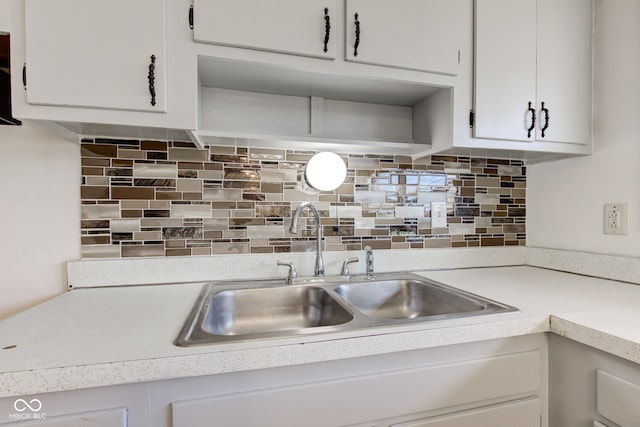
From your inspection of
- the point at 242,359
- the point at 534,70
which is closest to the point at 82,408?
the point at 242,359

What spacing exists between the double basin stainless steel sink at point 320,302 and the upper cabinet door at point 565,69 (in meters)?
0.78

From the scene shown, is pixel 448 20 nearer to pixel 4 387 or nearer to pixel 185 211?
pixel 185 211

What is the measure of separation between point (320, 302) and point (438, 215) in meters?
0.75

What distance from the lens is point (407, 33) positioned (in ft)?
3.42

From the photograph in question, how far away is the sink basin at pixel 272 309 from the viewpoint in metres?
1.06

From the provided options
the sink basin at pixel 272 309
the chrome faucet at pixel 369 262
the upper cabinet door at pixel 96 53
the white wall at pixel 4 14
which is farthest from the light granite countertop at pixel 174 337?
the white wall at pixel 4 14

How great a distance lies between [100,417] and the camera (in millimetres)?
595

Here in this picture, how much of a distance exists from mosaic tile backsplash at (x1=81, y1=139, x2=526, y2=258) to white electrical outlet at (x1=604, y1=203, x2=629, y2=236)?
359 millimetres

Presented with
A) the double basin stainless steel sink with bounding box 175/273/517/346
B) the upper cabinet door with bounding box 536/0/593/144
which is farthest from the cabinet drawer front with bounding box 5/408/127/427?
the upper cabinet door with bounding box 536/0/593/144

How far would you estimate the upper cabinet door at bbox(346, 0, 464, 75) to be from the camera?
100 cm

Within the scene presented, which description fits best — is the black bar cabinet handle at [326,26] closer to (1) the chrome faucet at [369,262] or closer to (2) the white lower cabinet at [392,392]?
(1) the chrome faucet at [369,262]

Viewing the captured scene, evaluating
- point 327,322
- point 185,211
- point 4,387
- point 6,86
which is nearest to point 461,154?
point 327,322

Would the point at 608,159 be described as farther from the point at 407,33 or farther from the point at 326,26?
the point at 326,26

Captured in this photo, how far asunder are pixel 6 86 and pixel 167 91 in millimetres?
625
